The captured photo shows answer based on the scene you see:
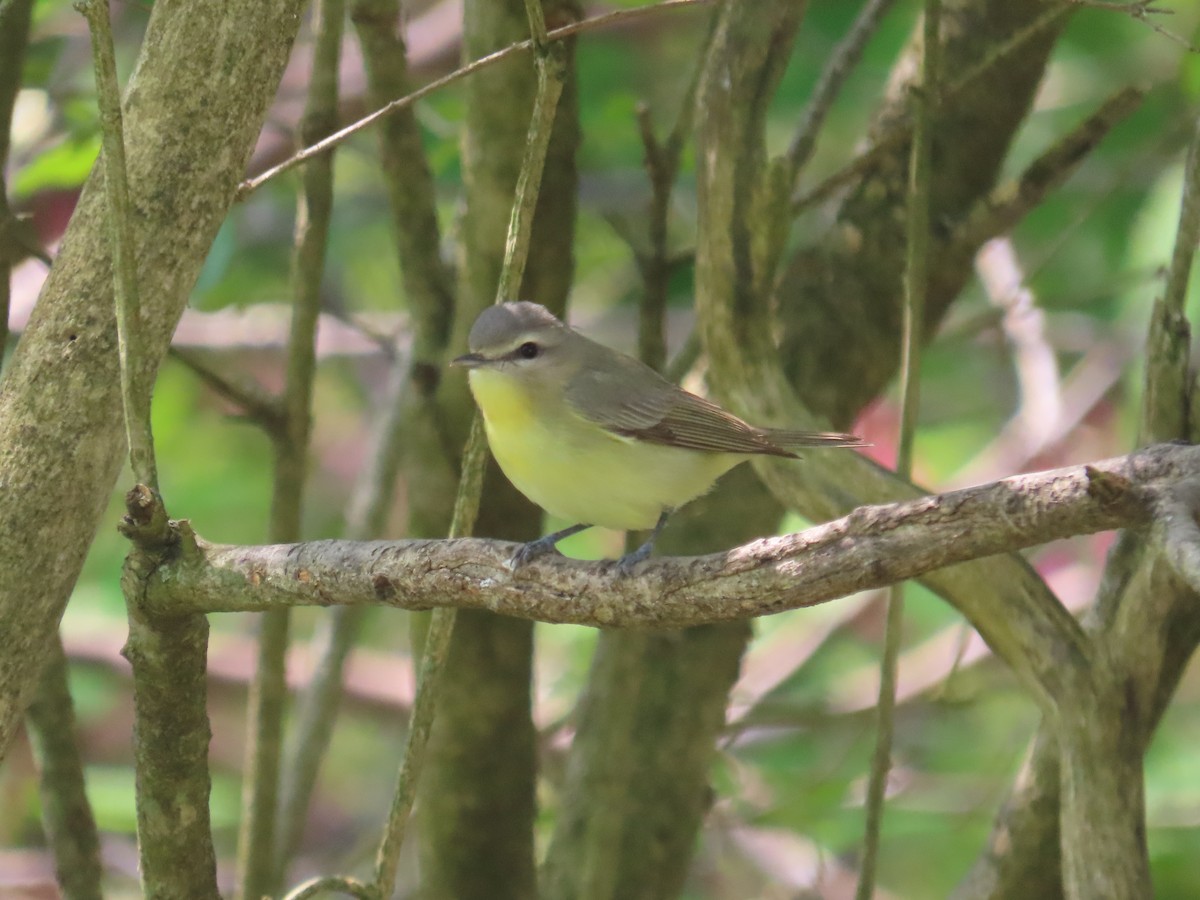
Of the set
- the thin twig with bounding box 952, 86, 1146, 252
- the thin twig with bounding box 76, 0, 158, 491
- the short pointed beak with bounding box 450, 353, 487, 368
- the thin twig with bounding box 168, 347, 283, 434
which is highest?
the thin twig with bounding box 952, 86, 1146, 252

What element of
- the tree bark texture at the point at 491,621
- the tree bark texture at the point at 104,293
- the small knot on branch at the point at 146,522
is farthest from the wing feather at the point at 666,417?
the small knot on branch at the point at 146,522

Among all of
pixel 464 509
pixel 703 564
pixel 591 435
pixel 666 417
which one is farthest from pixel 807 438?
pixel 703 564

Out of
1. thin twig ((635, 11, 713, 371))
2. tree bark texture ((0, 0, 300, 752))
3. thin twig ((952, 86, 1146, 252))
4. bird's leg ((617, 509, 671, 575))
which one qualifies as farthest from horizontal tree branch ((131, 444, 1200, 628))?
thin twig ((952, 86, 1146, 252))

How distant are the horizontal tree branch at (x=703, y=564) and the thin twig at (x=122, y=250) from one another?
208mm

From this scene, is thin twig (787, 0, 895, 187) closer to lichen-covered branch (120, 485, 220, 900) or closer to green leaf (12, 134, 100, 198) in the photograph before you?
green leaf (12, 134, 100, 198)

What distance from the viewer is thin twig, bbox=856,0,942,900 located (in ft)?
10.5

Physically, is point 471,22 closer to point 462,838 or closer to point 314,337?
point 314,337

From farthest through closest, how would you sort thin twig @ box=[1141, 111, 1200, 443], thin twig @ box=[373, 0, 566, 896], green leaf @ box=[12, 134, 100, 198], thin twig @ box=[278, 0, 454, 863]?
1. green leaf @ box=[12, 134, 100, 198]
2. thin twig @ box=[278, 0, 454, 863]
3. thin twig @ box=[1141, 111, 1200, 443]
4. thin twig @ box=[373, 0, 566, 896]

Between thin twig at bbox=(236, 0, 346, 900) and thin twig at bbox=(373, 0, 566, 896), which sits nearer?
thin twig at bbox=(373, 0, 566, 896)

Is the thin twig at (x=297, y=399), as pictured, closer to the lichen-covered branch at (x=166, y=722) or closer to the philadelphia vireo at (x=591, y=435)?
the philadelphia vireo at (x=591, y=435)

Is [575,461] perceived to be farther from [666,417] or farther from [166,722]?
[166,722]

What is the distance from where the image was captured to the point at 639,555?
299 centimetres

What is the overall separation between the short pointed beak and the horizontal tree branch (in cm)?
103

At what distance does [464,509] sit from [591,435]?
626mm
